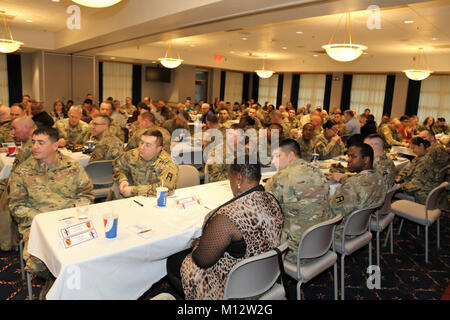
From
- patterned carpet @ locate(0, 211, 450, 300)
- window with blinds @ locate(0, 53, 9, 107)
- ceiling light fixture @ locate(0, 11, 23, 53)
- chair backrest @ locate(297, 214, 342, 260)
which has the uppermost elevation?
ceiling light fixture @ locate(0, 11, 23, 53)

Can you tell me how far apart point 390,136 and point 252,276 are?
291 inches

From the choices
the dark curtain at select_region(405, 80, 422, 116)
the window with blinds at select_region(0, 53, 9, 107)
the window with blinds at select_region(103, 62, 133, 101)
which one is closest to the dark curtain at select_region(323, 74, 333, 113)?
the dark curtain at select_region(405, 80, 422, 116)

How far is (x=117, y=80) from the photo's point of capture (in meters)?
16.6

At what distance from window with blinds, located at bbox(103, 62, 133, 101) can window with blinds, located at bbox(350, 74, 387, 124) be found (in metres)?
10.7

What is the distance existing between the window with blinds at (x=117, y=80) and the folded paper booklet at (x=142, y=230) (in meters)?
15.0

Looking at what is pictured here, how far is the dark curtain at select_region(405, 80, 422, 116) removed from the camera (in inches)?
558

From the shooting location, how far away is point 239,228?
6.41 ft

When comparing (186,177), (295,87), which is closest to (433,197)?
(186,177)

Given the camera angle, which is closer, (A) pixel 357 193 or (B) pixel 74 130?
(A) pixel 357 193

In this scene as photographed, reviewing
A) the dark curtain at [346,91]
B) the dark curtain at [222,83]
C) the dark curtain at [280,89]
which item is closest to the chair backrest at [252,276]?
the dark curtain at [346,91]

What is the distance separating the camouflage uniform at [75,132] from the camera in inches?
244

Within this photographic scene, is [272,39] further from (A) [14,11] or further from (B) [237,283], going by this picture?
(B) [237,283]

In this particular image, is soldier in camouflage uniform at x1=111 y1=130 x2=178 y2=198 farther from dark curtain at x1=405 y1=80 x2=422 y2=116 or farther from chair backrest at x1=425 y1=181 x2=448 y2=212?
dark curtain at x1=405 y1=80 x2=422 y2=116

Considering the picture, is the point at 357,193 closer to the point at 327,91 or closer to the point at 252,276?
the point at 252,276
